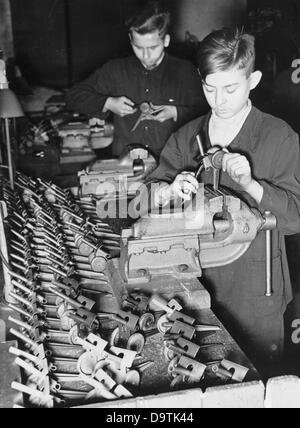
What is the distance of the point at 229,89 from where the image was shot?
191 cm

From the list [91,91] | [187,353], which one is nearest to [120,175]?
[91,91]

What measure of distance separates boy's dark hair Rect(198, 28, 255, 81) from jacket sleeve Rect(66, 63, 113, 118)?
5.07 ft

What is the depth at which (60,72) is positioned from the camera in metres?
6.60

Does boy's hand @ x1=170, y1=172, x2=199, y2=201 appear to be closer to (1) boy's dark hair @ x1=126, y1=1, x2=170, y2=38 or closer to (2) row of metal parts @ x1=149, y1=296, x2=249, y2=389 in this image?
(2) row of metal parts @ x1=149, y1=296, x2=249, y2=389

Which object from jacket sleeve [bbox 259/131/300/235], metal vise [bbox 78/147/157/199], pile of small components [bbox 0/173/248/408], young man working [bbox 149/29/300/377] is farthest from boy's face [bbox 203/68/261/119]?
metal vise [bbox 78/147/157/199]

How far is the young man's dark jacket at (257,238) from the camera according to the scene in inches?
75.5

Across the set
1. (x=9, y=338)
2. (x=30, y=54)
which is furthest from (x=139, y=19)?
(x=30, y=54)

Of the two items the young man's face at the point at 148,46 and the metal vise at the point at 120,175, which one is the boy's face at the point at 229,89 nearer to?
the metal vise at the point at 120,175

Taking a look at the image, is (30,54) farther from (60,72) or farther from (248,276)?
(248,276)

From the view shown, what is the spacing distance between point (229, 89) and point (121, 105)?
55.7 inches

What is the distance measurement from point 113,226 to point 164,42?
4.15 feet

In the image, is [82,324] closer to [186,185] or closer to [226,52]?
[186,185]

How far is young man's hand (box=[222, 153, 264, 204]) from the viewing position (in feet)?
5.62

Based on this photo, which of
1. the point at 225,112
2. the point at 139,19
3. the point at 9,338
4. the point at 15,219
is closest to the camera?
the point at 9,338
